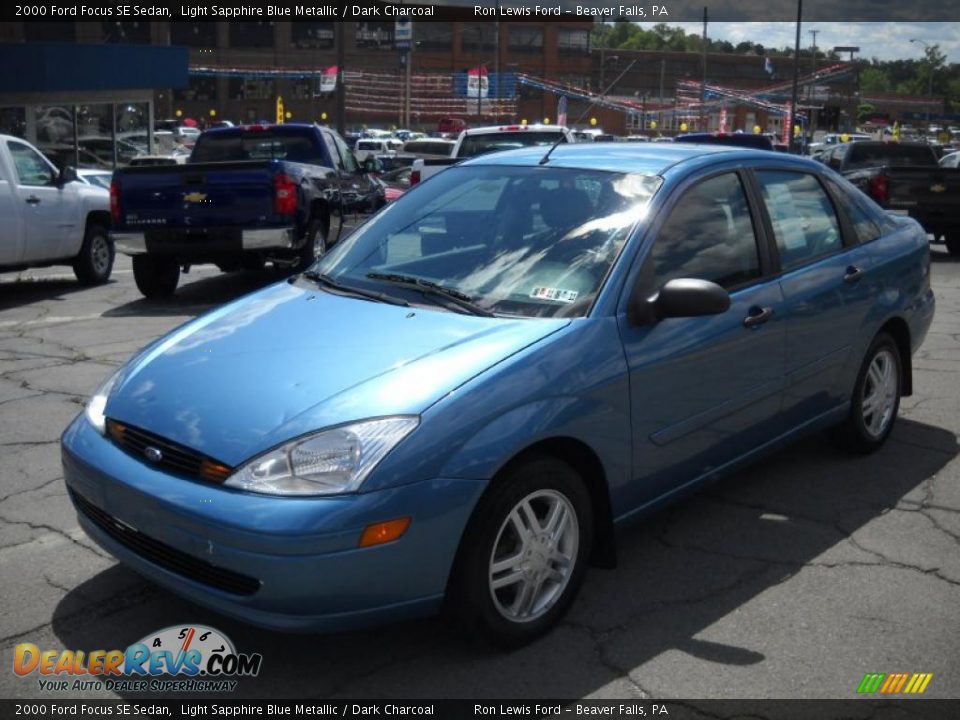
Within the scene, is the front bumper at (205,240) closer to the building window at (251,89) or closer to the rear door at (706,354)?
the rear door at (706,354)

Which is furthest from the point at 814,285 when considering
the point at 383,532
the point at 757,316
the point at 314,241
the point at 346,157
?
the point at 346,157

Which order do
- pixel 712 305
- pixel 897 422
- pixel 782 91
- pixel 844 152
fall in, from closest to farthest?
pixel 712 305 → pixel 897 422 → pixel 844 152 → pixel 782 91

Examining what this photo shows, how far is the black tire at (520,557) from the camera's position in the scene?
10.8 ft

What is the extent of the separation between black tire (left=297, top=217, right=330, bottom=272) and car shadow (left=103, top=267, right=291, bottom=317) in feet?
1.48

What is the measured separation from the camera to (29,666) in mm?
3412

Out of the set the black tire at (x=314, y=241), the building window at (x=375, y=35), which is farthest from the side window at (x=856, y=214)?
the building window at (x=375, y=35)

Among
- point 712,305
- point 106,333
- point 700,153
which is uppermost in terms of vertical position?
point 700,153

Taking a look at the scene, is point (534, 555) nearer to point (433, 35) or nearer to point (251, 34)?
point (251, 34)

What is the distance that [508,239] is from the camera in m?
4.29

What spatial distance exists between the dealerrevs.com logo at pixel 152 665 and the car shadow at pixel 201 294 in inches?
234

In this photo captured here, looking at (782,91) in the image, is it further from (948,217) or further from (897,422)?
(897,422)

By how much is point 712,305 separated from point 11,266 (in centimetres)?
931

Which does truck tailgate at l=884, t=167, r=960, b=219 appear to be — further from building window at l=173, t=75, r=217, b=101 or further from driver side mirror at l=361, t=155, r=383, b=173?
building window at l=173, t=75, r=217, b=101

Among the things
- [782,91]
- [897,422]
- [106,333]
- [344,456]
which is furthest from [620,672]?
[782,91]
